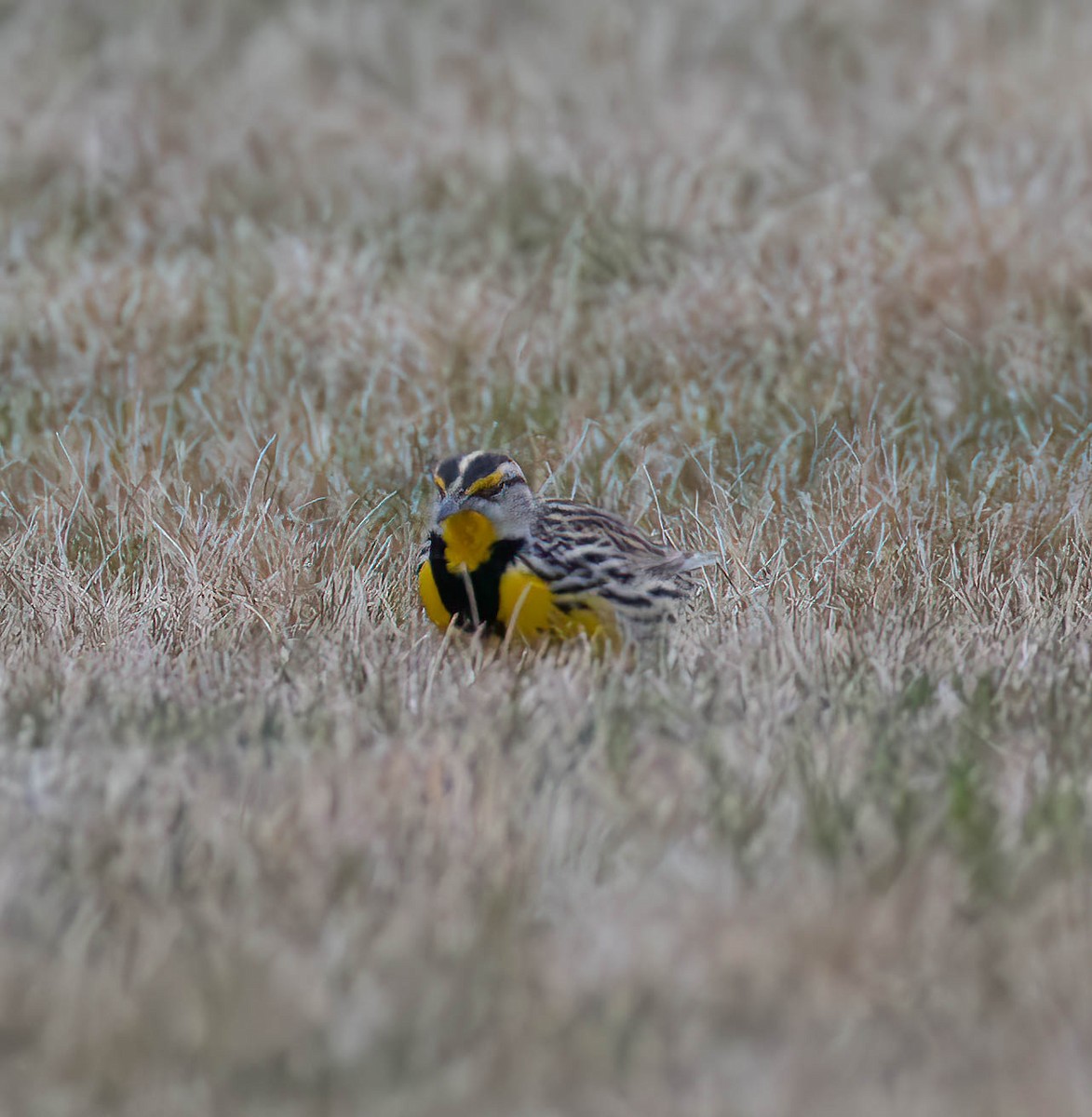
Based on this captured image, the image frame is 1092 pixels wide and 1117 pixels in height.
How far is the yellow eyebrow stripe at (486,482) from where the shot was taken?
13.4 feet

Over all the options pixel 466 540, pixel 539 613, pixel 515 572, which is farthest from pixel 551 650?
pixel 466 540

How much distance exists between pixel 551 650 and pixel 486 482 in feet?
1.28

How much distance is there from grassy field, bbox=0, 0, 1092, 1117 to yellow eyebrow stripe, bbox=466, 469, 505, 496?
0.34 metres

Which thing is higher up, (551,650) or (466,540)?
(466,540)

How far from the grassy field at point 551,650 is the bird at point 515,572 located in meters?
0.13

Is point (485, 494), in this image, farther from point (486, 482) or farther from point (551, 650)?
point (551, 650)

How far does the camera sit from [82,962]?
2447 millimetres

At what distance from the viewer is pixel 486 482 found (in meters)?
4.13

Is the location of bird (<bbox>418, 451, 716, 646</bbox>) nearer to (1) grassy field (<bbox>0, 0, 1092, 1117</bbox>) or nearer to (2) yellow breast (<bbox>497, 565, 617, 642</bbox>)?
(2) yellow breast (<bbox>497, 565, 617, 642</bbox>)

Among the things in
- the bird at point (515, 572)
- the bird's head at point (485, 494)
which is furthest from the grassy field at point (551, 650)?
the bird's head at point (485, 494)

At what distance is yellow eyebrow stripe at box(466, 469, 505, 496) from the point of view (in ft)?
13.4

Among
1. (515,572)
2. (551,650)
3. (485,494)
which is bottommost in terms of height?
(551,650)

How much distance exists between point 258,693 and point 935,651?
1.39m

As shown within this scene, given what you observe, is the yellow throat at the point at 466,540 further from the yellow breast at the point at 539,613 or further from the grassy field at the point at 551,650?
the grassy field at the point at 551,650
